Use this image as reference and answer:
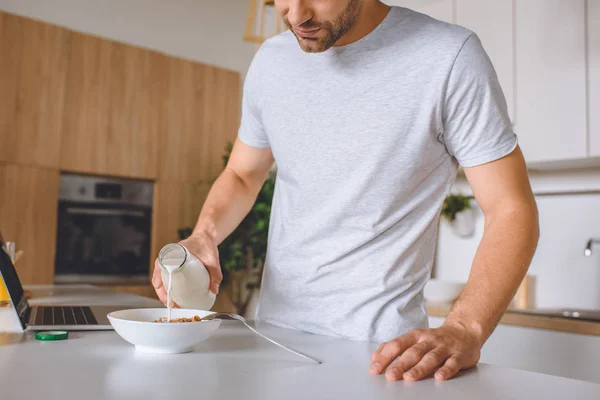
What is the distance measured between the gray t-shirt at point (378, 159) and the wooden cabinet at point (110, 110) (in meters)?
2.82

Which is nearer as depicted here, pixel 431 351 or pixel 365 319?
pixel 431 351

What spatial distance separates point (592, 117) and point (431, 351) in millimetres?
1921

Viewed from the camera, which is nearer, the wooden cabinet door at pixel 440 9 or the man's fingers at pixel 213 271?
the man's fingers at pixel 213 271

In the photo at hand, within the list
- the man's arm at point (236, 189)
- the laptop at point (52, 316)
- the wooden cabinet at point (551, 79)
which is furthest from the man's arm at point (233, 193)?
the wooden cabinet at point (551, 79)

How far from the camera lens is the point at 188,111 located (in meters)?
4.23

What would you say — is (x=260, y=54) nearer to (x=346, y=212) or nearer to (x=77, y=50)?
(x=346, y=212)

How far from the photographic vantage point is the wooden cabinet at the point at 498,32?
252cm

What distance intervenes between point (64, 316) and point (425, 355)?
28.3 inches

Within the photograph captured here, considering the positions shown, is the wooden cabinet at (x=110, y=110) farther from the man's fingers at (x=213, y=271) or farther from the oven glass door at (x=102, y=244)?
the man's fingers at (x=213, y=271)

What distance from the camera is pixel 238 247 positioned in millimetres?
3881

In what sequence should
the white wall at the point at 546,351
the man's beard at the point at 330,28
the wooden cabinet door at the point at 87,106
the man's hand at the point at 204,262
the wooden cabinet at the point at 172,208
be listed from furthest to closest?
the wooden cabinet at the point at 172,208 < the wooden cabinet door at the point at 87,106 < the white wall at the point at 546,351 < the man's beard at the point at 330,28 < the man's hand at the point at 204,262

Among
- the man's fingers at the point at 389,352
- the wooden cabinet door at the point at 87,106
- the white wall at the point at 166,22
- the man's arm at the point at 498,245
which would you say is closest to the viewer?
the man's fingers at the point at 389,352

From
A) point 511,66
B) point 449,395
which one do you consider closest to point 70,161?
point 511,66

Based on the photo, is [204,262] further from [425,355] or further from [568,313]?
[568,313]
